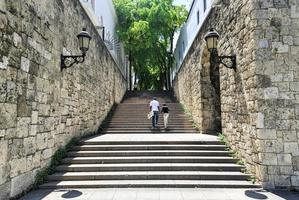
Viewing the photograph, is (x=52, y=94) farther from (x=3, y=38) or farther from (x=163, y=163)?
(x=163, y=163)

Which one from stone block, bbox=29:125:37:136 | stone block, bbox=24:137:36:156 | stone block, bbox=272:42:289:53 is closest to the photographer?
stone block, bbox=24:137:36:156

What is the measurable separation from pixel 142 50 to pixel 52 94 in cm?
1775

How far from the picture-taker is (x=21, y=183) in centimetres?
479

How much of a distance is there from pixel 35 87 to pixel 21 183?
1763mm

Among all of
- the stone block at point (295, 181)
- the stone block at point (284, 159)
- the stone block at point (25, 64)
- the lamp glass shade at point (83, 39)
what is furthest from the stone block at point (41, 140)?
the stone block at point (295, 181)

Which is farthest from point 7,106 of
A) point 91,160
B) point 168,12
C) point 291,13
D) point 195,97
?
point 168,12

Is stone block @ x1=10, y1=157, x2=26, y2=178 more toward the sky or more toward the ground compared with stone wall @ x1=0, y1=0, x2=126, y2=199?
more toward the ground

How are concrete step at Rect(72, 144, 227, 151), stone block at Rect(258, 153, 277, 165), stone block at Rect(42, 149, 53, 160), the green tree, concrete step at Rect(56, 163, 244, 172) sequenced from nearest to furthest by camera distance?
stone block at Rect(258, 153, 277, 165)
stone block at Rect(42, 149, 53, 160)
concrete step at Rect(56, 163, 244, 172)
concrete step at Rect(72, 144, 227, 151)
the green tree

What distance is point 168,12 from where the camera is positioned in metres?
21.7

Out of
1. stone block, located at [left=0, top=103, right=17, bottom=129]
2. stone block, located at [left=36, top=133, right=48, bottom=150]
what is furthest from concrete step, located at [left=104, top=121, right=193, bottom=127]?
stone block, located at [left=0, top=103, right=17, bottom=129]

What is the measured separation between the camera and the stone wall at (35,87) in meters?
4.33

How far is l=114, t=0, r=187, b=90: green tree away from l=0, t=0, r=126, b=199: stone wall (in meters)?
12.7

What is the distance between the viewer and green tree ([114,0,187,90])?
68.8 feet

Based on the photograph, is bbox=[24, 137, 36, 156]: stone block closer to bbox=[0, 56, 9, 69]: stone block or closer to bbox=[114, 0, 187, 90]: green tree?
bbox=[0, 56, 9, 69]: stone block
